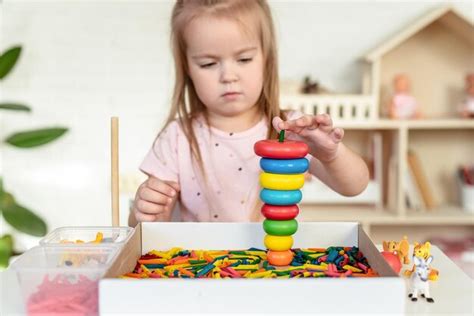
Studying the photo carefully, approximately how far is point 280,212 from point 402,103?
183cm

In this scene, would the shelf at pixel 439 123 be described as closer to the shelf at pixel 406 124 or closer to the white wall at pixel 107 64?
the shelf at pixel 406 124

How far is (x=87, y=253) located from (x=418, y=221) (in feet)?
6.41

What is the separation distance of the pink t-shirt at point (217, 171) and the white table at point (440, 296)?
0.50 m

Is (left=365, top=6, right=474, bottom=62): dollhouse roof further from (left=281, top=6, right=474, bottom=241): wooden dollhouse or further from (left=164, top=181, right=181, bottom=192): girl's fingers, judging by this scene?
(left=164, top=181, right=181, bottom=192): girl's fingers

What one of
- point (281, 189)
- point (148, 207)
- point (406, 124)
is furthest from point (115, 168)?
point (406, 124)

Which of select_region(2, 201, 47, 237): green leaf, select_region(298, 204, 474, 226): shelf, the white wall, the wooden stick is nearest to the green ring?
the wooden stick

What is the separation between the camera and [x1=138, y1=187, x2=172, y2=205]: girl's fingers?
110cm

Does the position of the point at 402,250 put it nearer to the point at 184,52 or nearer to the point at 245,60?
the point at 245,60

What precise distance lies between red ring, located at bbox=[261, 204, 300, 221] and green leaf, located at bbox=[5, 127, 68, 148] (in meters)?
1.95

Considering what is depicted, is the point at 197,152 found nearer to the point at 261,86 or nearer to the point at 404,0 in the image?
the point at 261,86

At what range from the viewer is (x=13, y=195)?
9.29ft

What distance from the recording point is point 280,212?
2.93 ft

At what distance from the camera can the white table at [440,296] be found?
0.77 meters

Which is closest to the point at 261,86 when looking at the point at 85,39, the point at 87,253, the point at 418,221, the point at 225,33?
the point at 225,33
